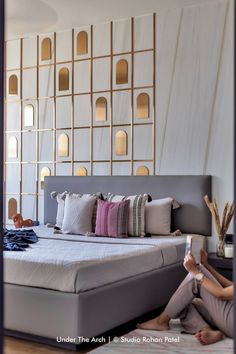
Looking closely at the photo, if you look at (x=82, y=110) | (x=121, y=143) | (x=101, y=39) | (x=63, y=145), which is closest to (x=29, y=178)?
(x=63, y=145)

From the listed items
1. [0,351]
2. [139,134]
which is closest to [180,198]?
[139,134]

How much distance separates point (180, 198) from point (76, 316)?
2.11 metres

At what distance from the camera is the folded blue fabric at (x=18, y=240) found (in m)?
3.51

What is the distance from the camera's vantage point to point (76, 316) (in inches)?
111

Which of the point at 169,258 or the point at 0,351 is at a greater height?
the point at 0,351

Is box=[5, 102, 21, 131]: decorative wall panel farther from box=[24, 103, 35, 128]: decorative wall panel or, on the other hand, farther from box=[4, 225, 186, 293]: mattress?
box=[4, 225, 186, 293]: mattress

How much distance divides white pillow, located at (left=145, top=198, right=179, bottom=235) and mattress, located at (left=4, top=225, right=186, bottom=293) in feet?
1.08

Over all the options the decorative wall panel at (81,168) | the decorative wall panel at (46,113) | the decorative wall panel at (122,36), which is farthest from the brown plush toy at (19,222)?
the decorative wall panel at (122,36)

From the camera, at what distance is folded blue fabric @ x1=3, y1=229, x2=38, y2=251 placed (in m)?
3.51

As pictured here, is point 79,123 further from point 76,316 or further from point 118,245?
point 76,316


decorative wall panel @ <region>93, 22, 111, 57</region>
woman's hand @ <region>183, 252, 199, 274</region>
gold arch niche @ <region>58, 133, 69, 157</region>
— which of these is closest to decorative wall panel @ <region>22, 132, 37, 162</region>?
gold arch niche @ <region>58, 133, 69, 157</region>

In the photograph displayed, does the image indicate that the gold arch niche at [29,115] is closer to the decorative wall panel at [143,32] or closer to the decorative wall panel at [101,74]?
the decorative wall panel at [101,74]

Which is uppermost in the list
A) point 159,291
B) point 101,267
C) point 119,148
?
point 119,148

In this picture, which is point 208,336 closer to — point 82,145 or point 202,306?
point 202,306
